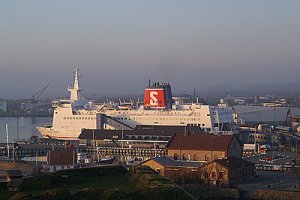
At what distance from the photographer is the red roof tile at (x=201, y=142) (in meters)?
18.1

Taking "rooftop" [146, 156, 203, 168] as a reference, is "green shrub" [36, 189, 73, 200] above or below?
above

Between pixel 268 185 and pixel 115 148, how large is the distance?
11203 millimetres

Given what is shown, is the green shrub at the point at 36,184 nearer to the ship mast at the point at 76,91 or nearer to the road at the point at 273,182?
the road at the point at 273,182

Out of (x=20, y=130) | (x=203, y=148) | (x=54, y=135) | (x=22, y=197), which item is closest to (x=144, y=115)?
(x=54, y=135)

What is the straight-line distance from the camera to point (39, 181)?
26.8 ft

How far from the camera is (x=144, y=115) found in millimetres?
30344

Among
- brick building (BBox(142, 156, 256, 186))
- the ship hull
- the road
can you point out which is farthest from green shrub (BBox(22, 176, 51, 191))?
the ship hull

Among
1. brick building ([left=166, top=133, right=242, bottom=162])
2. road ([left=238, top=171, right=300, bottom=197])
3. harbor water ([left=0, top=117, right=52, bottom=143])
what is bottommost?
harbor water ([left=0, top=117, right=52, bottom=143])

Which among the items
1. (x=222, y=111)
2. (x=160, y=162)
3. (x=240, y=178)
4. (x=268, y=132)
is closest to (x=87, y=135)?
(x=222, y=111)

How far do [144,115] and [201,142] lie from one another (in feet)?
39.8

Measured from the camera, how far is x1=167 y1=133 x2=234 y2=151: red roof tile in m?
18.1

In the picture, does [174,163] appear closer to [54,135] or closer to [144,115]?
[144,115]

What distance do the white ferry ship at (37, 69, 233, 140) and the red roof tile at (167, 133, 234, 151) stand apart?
31.6 feet

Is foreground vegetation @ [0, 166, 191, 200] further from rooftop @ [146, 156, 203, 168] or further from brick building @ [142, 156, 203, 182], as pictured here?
rooftop @ [146, 156, 203, 168]
